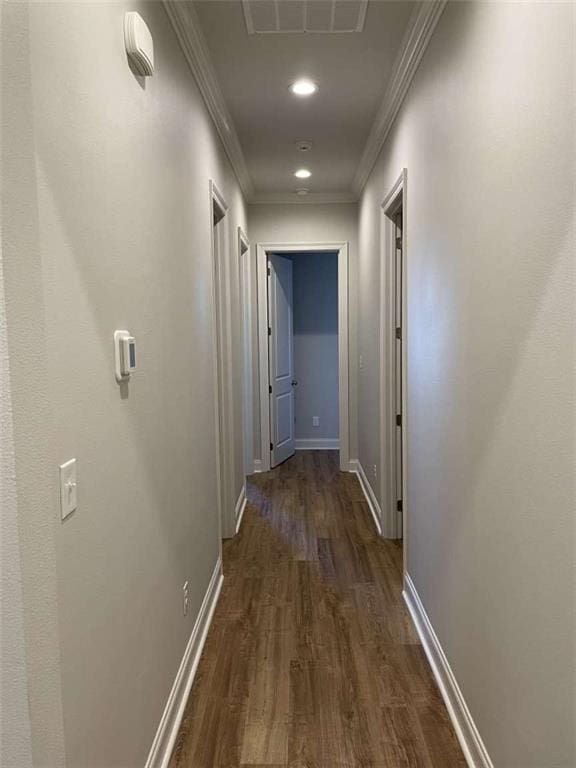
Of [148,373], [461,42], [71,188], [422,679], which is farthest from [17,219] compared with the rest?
[422,679]

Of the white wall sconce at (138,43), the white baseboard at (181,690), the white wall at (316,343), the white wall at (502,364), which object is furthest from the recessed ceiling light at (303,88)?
the white wall at (316,343)

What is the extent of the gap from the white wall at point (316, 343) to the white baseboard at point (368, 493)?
3.49ft

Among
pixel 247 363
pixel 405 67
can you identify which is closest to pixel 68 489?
pixel 405 67

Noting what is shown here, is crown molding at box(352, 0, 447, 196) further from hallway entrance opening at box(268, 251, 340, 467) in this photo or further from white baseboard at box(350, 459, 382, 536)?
white baseboard at box(350, 459, 382, 536)

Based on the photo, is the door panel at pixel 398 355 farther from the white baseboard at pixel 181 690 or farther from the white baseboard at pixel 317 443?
the white baseboard at pixel 317 443

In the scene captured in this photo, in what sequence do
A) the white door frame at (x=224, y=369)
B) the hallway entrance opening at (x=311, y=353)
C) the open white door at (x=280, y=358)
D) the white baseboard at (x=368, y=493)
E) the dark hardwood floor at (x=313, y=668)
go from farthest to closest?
the hallway entrance opening at (x=311, y=353), the open white door at (x=280, y=358), the white baseboard at (x=368, y=493), the white door frame at (x=224, y=369), the dark hardwood floor at (x=313, y=668)

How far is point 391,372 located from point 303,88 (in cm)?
177

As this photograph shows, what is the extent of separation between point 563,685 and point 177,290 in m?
1.69

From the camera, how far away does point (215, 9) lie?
Result: 2125 millimetres

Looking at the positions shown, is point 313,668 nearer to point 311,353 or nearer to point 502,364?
point 502,364

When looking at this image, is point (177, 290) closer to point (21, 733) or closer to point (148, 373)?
point (148, 373)

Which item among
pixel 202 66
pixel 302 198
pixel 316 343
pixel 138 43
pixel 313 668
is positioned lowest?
pixel 313 668

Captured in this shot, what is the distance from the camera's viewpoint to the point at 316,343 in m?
6.39

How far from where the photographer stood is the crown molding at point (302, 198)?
5.10 m
